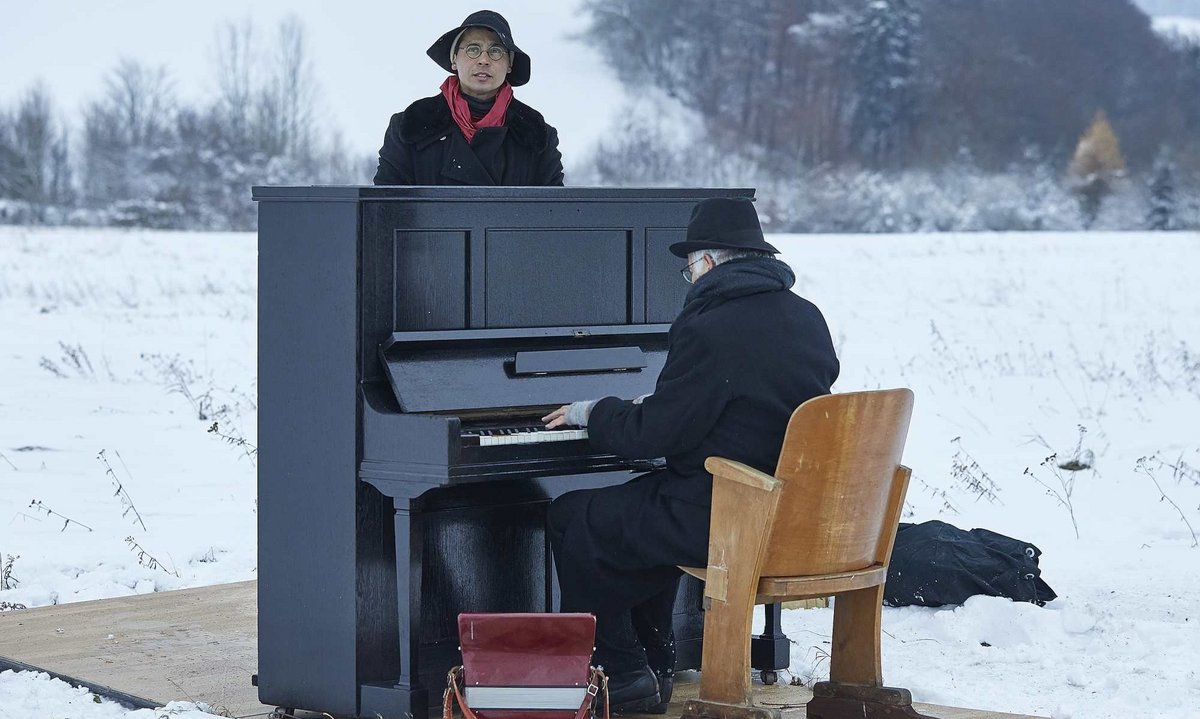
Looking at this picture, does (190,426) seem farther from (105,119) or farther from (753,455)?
(105,119)

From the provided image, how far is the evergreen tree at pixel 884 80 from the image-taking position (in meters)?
41.5

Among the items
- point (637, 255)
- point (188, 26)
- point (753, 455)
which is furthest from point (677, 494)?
point (188, 26)

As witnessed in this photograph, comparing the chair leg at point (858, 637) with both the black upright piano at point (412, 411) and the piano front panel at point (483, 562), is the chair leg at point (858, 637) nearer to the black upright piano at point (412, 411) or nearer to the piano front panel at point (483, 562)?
the black upright piano at point (412, 411)

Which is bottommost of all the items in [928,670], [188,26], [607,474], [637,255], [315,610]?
[928,670]

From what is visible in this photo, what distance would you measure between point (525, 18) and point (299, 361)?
2070 inches

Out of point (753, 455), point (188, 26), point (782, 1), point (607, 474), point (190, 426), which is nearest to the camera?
point (753, 455)

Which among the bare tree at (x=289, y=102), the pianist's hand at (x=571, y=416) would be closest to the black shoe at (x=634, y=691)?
the pianist's hand at (x=571, y=416)

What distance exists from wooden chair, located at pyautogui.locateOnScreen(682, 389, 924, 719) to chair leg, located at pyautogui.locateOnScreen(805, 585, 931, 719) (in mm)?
215

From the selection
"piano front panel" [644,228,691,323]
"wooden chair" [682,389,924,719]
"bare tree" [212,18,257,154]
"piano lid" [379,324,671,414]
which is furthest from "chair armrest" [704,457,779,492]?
"bare tree" [212,18,257,154]

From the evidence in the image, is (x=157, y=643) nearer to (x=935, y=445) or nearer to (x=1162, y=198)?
(x=935, y=445)

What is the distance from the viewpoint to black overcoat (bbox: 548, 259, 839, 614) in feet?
13.7

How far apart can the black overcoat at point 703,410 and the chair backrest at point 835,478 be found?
0.47ft

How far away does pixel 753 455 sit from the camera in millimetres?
4207

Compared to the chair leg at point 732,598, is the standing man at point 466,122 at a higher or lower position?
higher
